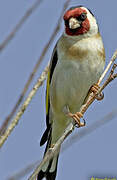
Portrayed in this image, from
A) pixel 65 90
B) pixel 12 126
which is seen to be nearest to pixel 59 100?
pixel 65 90

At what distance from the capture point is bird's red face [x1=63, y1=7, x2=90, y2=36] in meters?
3.54

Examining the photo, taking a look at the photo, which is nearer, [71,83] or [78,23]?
[71,83]

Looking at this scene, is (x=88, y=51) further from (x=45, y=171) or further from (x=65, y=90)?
(x=45, y=171)

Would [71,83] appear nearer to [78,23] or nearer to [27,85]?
[78,23]

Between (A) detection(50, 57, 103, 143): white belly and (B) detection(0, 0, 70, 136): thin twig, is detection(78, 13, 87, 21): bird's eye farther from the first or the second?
(B) detection(0, 0, 70, 136): thin twig

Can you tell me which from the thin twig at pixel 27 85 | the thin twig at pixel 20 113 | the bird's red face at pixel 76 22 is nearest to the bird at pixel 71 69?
the bird's red face at pixel 76 22

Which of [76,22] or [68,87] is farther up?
[76,22]

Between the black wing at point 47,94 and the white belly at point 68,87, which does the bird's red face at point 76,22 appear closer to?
the black wing at point 47,94

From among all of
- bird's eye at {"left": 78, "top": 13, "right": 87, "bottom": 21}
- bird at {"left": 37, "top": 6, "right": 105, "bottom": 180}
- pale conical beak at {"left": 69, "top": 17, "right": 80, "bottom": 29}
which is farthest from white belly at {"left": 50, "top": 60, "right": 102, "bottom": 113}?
bird's eye at {"left": 78, "top": 13, "right": 87, "bottom": 21}

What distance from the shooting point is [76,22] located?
11.9 feet

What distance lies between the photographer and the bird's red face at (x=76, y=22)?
3.54 m

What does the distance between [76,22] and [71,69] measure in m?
0.52

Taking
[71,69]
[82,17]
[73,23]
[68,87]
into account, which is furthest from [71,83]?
[82,17]

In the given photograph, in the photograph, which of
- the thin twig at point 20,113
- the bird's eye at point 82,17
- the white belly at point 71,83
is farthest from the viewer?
the bird's eye at point 82,17
